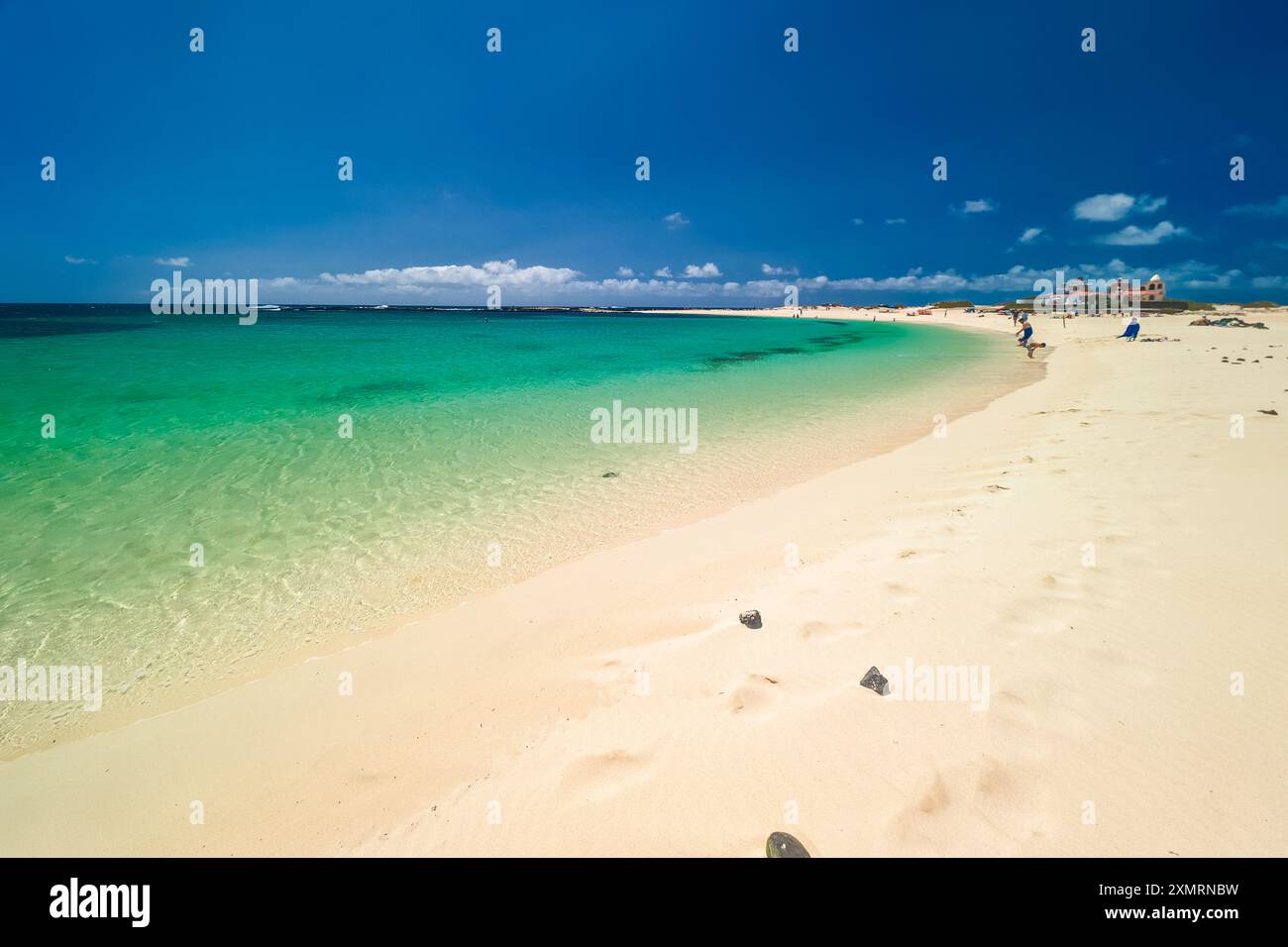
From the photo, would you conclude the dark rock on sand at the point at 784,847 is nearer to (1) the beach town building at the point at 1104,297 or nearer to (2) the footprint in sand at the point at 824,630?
(2) the footprint in sand at the point at 824,630

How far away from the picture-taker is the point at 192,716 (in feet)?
13.2

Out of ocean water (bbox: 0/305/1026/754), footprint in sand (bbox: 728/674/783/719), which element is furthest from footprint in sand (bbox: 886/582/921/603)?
ocean water (bbox: 0/305/1026/754)

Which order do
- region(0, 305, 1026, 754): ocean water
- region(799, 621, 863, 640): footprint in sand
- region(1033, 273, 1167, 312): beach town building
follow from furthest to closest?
region(1033, 273, 1167, 312): beach town building
region(0, 305, 1026, 754): ocean water
region(799, 621, 863, 640): footprint in sand

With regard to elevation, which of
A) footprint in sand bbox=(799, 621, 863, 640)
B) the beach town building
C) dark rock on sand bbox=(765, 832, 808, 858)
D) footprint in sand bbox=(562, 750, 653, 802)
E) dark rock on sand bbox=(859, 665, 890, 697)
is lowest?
footprint in sand bbox=(562, 750, 653, 802)

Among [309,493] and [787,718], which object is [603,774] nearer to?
[787,718]

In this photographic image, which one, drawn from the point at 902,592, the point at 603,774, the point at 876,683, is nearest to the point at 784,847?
the point at 603,774

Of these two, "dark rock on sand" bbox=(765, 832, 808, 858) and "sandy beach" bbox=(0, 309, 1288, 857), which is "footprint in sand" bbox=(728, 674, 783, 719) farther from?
"dark rock on sand" bbox=(765, 832, 808, 858)

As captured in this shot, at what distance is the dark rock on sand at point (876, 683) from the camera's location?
10.7ft

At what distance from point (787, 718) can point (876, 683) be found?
0.67 meters

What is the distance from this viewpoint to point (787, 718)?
3.14 meters

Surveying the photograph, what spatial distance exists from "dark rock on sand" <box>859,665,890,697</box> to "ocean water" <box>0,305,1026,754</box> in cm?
409

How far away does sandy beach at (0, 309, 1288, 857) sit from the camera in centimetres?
248
